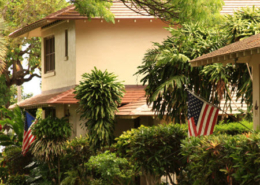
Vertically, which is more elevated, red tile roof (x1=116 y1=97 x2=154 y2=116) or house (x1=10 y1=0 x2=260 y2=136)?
house (x1=10 y1=0 x2=260 y2=136)

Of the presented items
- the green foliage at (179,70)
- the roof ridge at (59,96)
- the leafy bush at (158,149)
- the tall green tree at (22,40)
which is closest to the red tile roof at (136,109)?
the green foliage at (179,70)

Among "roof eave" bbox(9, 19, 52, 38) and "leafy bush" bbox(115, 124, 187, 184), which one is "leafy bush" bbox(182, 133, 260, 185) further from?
"roof eave" bbox(9, 19, 52, 38)

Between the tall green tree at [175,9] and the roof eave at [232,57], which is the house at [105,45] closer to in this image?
the tall green tree at [175,9]

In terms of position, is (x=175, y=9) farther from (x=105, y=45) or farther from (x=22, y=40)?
(x=22, y=40)

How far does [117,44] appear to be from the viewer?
65.7ft

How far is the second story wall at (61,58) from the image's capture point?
65.5ft

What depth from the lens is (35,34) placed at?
23.7 metres

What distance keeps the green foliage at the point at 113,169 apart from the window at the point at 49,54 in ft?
29.0

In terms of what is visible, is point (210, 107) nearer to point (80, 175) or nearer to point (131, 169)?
point (131, 169)

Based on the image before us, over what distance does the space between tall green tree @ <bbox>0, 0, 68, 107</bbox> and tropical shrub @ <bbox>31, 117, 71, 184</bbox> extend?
989cm

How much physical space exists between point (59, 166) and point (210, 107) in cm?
789

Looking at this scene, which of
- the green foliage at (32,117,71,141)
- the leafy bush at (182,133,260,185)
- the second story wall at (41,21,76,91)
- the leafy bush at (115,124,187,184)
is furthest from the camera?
the second story wall at (41,21,76,91)

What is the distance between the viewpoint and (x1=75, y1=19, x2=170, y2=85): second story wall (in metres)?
19.8

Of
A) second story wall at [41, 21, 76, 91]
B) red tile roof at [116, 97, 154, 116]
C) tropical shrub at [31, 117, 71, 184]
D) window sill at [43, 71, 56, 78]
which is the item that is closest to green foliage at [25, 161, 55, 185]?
tropical shrub at [31, 117, 71, 184]
